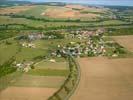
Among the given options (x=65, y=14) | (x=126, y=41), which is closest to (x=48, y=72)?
(x=126, y=41)

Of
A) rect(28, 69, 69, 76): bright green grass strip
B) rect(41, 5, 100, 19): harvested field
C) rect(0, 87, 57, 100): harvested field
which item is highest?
rect(0, 87, 57, 100): harvested field

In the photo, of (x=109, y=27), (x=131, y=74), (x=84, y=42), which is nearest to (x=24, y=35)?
(x=84, y=42)

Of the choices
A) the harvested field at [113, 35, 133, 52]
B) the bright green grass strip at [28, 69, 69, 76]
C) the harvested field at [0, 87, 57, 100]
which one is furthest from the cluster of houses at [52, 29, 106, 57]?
the harvested field at [0, 87, 57, 100]

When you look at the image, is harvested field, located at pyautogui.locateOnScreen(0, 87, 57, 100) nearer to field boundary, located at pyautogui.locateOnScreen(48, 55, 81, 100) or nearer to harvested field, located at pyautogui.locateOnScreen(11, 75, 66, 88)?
field boundary, located at pyautogui.locateOnScreen(48, 55, 81, 100)

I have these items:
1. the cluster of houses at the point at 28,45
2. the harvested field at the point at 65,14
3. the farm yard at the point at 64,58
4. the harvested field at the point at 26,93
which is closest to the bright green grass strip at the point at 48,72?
the farm yard at the point at 64,58

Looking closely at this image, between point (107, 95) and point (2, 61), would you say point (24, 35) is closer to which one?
point (2, 61)

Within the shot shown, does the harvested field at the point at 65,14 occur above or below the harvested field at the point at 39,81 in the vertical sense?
below

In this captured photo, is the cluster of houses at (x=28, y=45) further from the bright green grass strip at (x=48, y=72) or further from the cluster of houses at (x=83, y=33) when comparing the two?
the bright green grass strip at (x=48, y=72)
